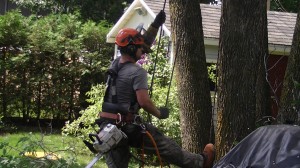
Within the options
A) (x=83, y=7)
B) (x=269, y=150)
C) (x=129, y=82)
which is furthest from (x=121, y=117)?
(x=83, y=7)

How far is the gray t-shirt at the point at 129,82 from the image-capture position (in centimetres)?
557

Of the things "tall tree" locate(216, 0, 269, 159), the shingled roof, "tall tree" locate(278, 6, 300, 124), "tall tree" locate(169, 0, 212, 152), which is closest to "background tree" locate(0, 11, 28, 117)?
the shingled roof

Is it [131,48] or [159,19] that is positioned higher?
[159,19]

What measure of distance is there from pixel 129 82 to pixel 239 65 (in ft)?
3.82

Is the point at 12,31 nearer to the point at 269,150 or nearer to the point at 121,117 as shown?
the point at 121,117

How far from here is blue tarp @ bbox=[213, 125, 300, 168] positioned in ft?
12.8

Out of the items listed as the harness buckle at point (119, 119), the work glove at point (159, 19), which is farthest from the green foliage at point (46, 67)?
the harness buckle at point (119, 119)

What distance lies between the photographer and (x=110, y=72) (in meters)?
5.73

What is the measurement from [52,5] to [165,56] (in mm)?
17042

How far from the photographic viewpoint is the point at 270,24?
15555mm

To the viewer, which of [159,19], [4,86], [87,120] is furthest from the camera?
[4,86]

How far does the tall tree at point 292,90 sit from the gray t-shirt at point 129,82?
4.61ft

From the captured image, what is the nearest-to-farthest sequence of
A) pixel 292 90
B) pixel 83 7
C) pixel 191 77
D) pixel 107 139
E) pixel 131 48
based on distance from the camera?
pixel 107 139 → pixel 292 90 → pixel 131 48 → pixel 191 77 → pixel 83 7

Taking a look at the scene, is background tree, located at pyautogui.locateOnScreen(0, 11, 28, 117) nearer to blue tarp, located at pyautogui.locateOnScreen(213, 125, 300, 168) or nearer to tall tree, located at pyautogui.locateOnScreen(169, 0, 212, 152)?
tall tree, located at pyautogui.locateOnScreen(169, 0, 212, 152)
